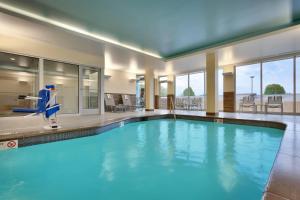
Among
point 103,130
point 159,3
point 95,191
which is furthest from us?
point 103,130

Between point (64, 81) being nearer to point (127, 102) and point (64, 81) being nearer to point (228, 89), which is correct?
point (127, 102)

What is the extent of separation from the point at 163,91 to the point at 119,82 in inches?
146

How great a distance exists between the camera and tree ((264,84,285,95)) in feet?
26.0

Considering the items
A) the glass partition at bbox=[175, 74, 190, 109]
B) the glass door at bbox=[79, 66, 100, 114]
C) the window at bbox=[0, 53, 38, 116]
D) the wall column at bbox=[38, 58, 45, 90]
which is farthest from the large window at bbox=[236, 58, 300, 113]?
the window at bbox=[0, 53, 38, 116]

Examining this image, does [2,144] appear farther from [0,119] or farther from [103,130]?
[0,119]

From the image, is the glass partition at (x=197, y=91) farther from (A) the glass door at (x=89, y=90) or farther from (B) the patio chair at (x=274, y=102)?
(A) the glass door at (x=89, y=90)

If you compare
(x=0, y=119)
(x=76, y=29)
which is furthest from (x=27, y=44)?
(x=0, y=119)

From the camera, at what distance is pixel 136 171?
2.02 m

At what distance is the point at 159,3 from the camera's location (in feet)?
11.7

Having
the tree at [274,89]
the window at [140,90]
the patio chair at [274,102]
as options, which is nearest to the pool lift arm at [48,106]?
the patio chair at [274,102]

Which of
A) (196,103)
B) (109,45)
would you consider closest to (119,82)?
(196,103)

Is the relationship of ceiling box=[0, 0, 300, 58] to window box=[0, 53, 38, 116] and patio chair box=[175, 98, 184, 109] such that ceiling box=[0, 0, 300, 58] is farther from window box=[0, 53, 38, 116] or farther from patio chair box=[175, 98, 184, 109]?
patio chair box=[175, 98, 184, 109]

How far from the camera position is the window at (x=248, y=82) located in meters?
8.62

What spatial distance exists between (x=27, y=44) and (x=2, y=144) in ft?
12.9
